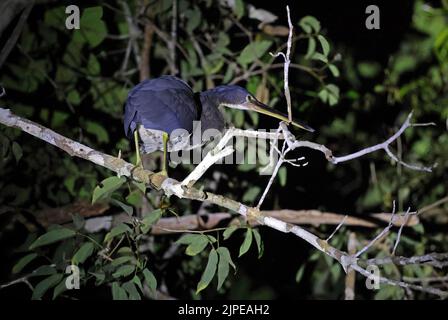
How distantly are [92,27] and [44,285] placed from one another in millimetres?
1917

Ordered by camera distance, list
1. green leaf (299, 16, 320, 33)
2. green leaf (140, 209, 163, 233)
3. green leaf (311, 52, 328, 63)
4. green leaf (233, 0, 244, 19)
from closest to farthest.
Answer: green leaf (140, 209, 163, 233) < green leaf (311, 52, 328, 63) < green leaf (299, 16, 320, 33) < green leaf (233, 0, 244, 19)

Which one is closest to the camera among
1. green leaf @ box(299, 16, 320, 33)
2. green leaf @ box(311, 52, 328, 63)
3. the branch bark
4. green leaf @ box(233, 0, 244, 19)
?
the branch bark

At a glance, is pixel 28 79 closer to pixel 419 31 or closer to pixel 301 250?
pixel 301 250

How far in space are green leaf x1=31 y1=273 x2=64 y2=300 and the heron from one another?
67cm

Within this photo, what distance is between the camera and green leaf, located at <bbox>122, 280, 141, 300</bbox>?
2254 millimetres

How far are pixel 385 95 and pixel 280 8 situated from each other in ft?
4.67

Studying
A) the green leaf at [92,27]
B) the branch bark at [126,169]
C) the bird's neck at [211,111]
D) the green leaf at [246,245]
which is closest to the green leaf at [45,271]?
the branch bark at [126,169]

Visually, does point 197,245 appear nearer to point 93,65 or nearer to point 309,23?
point 309,23

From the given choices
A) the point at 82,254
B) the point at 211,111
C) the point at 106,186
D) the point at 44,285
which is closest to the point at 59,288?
the point at 44,285

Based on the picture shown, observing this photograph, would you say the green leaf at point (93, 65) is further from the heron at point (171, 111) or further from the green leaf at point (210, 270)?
the green leaf at point (210, 270)

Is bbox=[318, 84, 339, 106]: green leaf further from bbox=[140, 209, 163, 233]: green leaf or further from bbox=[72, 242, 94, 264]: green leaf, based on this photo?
bbox=[72, 242, 94, 264]: green leaf

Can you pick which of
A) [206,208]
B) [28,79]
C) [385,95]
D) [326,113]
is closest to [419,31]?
[385,95]

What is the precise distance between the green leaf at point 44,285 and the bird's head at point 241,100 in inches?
55.4

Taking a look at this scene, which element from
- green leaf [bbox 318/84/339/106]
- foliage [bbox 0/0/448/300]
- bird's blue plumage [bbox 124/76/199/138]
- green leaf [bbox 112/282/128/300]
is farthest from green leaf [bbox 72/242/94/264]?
green leaf [bbox 318/84/339/106]
